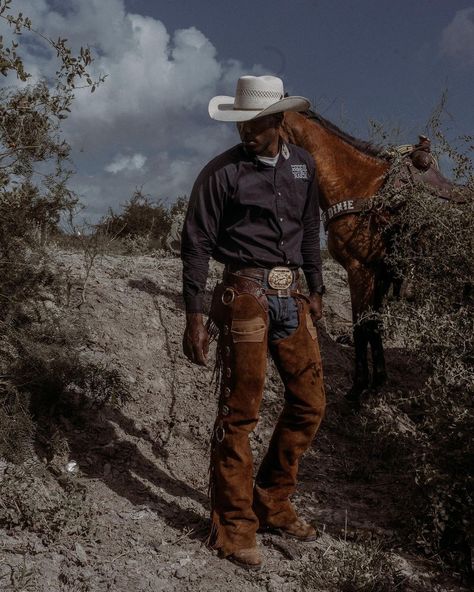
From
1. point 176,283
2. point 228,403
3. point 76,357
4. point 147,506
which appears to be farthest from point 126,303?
point 228,403

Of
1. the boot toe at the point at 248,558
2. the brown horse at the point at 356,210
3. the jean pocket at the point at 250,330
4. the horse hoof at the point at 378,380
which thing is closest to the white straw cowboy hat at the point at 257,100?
the jean pocket at the point at 250,330

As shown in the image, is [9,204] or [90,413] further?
[90,413]

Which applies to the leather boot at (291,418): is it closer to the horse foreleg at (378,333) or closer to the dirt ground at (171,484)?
the dirt ground at (171,484)

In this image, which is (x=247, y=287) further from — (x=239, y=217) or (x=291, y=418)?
(x=291, y=418)

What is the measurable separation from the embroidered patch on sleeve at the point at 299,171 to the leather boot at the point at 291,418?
0.68 metres

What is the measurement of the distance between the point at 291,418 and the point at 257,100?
5.62 ft

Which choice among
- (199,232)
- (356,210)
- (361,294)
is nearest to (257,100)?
(199,232)

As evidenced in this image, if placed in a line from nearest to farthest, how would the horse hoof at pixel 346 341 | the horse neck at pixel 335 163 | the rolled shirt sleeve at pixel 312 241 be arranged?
1. the rolled shirt sleeve at pixel 312 241
2. the horse neck at pixel 335 163
3. the horse hoof at pixel 346 341

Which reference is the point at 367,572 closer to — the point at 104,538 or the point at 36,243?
the point at 104,538

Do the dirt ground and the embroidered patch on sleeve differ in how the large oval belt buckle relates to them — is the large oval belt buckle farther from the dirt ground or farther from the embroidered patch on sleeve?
the dirt ground

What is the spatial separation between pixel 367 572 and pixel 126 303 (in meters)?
3.85

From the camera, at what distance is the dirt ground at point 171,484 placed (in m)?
3.38

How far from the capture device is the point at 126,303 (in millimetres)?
6523

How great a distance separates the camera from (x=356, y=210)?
18.2 feet
